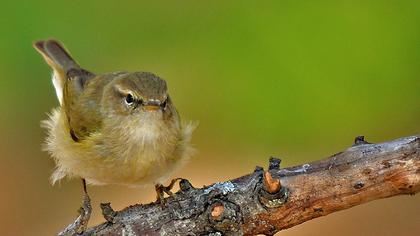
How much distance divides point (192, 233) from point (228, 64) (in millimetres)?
3610

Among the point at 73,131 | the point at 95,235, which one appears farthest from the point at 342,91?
the point at 95,235

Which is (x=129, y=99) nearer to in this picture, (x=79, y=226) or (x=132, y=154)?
(x=132, y=154)

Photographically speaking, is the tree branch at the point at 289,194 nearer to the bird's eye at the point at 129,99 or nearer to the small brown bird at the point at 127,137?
the small brown bird at the point at 127,137

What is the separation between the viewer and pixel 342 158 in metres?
3.66

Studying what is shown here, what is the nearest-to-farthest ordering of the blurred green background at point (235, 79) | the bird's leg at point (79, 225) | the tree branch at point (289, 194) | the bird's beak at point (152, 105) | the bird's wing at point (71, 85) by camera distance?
the tree branch at point (289, 194) < the bird's leg at point (79, 225) < the bird's beak at point (152, 105) < the bird's wing at point (71, 85) < the blurred green background at point (235, 79)

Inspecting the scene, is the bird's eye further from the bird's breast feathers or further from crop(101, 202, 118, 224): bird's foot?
crop(101, 202, 118, 224): bird's foot

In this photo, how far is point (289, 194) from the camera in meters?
3.64

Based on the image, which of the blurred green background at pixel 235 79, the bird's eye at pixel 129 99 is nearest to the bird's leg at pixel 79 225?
the bird's eye at pixel 129 99

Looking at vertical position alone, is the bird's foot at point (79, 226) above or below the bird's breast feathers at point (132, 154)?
below

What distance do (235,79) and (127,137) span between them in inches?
117

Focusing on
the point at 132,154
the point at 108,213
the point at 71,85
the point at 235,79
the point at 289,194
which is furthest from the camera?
the point at 235,79

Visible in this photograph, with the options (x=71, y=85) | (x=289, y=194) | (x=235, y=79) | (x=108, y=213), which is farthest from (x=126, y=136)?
(x=235, y=79)

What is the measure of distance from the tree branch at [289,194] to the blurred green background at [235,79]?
208 centimetres

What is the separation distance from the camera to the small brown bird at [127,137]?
13.8 feet
